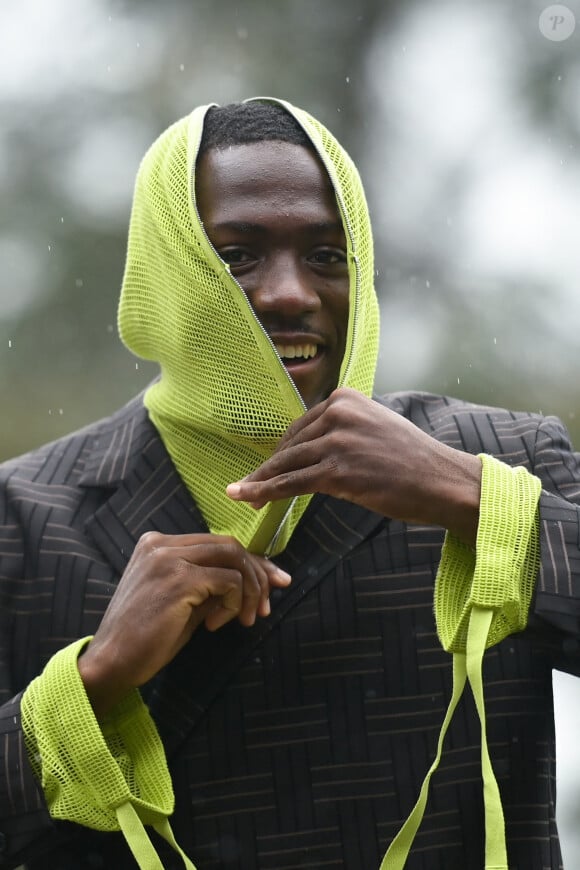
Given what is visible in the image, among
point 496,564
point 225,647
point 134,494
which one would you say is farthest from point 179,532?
point 496,564

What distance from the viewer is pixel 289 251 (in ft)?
8.30

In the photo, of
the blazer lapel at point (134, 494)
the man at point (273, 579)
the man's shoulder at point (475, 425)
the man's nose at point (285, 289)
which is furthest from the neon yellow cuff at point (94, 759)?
the man's shoulder at point (475, 425)

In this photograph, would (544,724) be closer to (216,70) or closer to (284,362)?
(284,362)

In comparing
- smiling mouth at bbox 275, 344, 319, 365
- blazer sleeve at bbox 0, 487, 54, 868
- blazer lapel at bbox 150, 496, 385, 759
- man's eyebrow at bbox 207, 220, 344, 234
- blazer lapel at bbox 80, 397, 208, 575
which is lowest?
blazer sleeve at bbox 0, 487, 54, 868

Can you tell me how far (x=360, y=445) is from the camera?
2201 mm

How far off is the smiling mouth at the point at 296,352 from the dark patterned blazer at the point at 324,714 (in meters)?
0.23

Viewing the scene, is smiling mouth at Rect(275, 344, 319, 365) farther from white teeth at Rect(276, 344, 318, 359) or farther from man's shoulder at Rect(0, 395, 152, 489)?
man's shoulder at Rect(0, 395, 152, 489)

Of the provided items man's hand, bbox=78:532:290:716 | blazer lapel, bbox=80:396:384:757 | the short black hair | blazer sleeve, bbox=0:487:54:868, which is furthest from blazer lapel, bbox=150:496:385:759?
the short black hair

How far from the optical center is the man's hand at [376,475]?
7.19 feet

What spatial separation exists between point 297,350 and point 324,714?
1.77 ft

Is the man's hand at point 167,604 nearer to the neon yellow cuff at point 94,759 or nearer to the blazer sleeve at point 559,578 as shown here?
the neon yellow cuff at point 94,759

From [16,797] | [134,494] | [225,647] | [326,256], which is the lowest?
[16,797]

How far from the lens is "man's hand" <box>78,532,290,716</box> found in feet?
7.50

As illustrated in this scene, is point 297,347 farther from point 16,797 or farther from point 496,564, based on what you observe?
point 16,797
